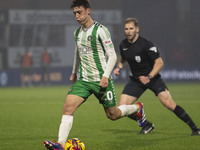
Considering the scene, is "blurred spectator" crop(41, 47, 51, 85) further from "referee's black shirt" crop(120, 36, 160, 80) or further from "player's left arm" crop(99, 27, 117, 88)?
"player's left arm" crop(99, 27, 117, 88)

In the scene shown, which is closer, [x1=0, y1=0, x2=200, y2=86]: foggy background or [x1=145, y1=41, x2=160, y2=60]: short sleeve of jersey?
[x1=145, y1=41, x2=160, y2=60]: short sleeve of jersey

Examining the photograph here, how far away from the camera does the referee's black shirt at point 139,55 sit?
27.5ft

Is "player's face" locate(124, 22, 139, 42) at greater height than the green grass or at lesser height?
greater

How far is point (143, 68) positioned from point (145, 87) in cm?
35

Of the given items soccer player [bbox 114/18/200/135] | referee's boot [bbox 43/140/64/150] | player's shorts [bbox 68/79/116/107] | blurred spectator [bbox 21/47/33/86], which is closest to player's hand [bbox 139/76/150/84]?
soccer player [bbox 114/18/200/135]

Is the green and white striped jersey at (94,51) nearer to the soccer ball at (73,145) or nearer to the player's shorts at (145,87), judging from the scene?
the soccer ball at (73,145)

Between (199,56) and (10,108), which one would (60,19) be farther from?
(10,108)

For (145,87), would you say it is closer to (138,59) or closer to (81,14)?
(138,59)

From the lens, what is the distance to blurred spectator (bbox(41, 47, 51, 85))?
29.7 meters

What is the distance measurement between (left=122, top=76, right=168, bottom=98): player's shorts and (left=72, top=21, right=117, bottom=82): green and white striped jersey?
6.10ft

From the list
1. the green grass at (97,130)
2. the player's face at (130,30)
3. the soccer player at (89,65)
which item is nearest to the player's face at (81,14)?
the soccer player at (89,65)

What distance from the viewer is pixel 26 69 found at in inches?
1163

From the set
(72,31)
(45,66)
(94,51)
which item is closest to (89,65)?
(94,51)

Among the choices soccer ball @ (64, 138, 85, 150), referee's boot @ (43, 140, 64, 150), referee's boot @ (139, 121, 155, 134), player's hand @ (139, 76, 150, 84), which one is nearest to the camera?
referee's boot @ (43, 140, 64, 150)
